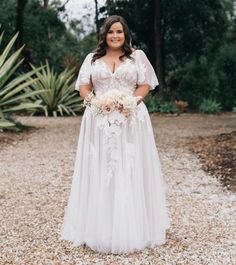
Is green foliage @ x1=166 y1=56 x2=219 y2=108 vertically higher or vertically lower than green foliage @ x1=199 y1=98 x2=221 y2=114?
higher

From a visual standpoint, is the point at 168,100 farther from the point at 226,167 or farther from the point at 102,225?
the point at 102,225

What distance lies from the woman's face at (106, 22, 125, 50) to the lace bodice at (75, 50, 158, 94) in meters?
0.13

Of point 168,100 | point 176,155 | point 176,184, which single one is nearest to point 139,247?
point 176,184

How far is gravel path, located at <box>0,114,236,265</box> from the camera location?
3875 mm

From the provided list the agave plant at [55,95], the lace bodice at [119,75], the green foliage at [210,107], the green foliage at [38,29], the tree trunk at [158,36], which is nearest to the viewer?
the lace bodice at [119,75]

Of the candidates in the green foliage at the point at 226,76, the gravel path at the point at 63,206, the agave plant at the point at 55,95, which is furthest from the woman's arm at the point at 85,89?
the green foliage at the point at 226,76

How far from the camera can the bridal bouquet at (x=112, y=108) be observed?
373 centimetres

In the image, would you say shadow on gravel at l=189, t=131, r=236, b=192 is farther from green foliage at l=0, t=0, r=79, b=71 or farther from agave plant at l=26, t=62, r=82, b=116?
green foliage at l=0, t=0, r=79, b=71

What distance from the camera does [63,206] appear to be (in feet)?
17.9

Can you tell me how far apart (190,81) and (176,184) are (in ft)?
43.0

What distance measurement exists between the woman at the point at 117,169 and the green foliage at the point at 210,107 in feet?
44.0

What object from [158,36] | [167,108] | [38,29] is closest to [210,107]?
[167,108]

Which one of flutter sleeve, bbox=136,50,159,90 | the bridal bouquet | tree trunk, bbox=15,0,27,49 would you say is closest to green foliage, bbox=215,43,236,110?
tree trunk, bbox=15,0,27,49

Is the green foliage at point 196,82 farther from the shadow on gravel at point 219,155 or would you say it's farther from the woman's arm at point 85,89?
the woman's arm at point 85,89
